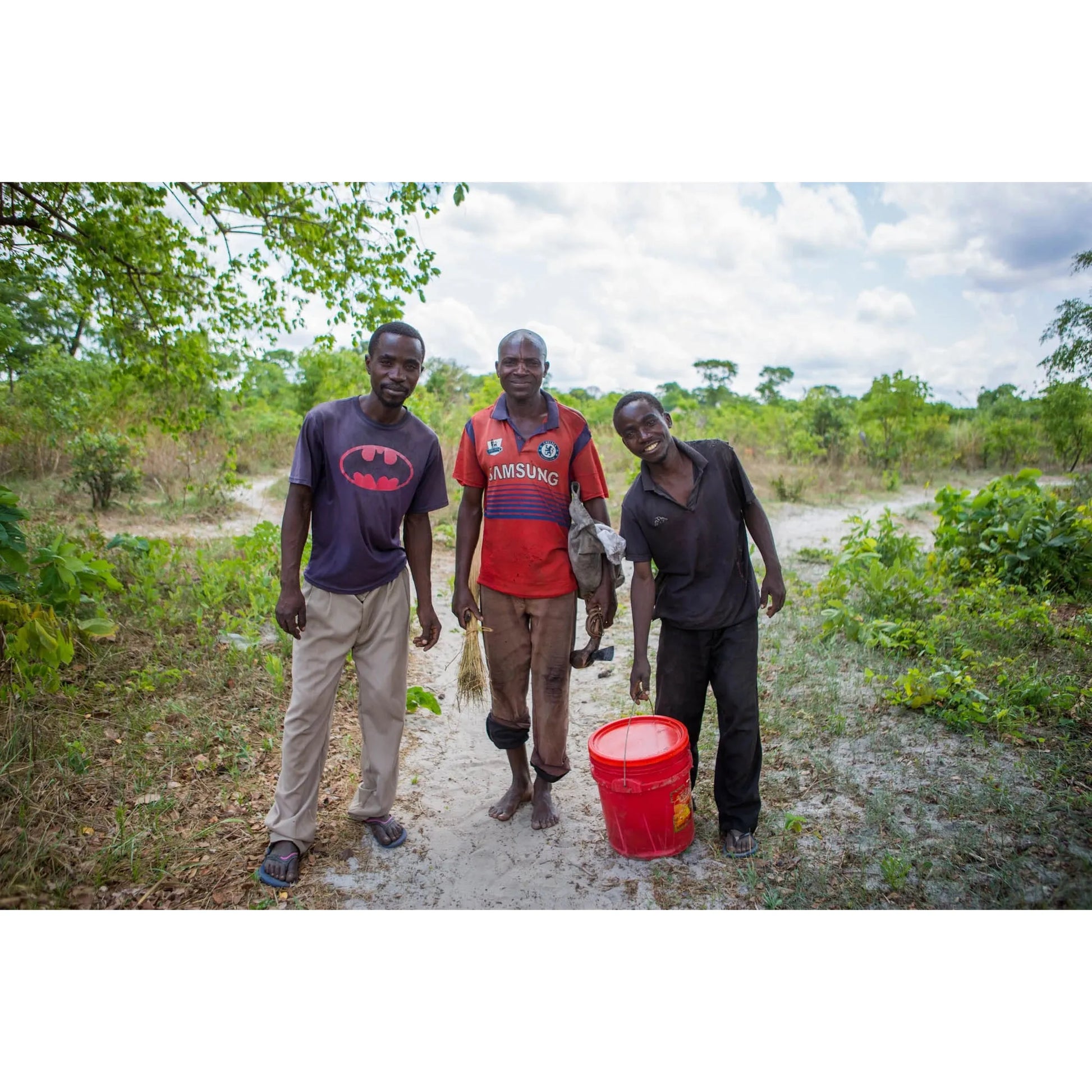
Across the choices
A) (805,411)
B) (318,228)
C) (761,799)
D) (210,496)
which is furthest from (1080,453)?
(805,411)

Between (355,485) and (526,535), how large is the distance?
0.63 m

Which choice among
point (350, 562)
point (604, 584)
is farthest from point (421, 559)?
point (604, 584)

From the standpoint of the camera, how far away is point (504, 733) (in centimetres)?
287

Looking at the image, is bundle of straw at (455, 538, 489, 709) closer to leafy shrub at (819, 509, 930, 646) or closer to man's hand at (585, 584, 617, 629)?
man's hand at (585, 584, 617, 629)

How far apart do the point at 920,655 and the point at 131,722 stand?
4073mm

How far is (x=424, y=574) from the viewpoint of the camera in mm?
2711

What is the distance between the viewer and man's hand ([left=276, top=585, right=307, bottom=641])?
245 cm

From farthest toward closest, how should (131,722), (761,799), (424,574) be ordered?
(131,722) < (761,799) < (424,574)

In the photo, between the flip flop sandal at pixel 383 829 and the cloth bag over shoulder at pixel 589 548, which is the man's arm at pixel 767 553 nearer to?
the cloth bag over shoulder at pixel 589 548

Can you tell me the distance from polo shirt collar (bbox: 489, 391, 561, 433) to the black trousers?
84 cm

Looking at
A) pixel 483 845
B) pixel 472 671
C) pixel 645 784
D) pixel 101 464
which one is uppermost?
pixel 101 464

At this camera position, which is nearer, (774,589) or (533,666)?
(774,589)

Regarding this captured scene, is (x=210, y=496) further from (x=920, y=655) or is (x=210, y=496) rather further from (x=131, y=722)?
(x=920, y=655)

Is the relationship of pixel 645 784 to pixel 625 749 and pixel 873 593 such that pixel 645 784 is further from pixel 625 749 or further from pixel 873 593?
pixel 873 593
